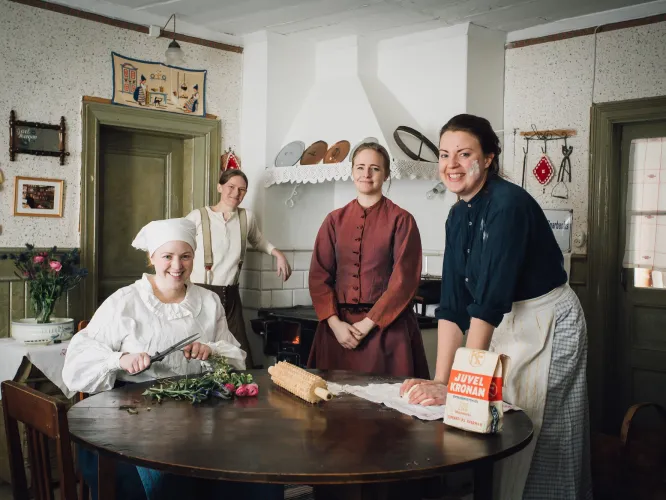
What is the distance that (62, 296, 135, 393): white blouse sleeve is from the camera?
249 cm

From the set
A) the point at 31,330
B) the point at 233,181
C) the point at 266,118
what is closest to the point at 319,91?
the point at 266,118

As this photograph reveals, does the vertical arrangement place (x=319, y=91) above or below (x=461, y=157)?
above

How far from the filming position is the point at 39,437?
177cm

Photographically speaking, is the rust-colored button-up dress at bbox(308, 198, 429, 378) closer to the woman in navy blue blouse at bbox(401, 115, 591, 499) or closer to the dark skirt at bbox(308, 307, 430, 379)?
the dark skirt at bbox(308, 307, 430, 379)

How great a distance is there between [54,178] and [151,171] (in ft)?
2.87

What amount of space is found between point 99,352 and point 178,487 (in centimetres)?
65

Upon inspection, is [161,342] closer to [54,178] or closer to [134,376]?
[134,376]

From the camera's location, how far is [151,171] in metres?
5.52

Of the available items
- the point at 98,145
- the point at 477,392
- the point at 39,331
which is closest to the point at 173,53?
the point at 98,145

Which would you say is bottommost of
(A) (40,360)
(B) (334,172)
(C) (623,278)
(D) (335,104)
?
(A) (40,360)

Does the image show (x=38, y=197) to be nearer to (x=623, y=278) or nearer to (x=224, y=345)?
(x=224, y=345)

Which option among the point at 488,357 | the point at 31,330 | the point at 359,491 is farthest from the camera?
the point at 31,330

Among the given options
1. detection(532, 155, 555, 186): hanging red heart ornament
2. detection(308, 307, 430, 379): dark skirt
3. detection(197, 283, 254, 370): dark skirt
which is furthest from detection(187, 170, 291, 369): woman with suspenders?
detection(532, 155, 555, 186): hanging red heart ornament

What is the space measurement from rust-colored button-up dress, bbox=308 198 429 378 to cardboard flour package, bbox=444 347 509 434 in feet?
4.45
